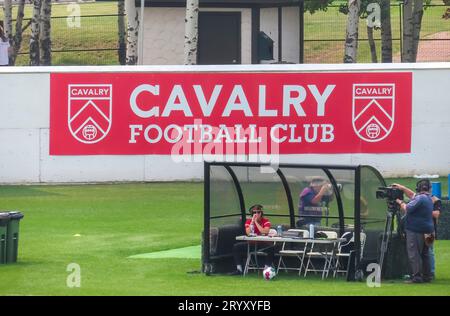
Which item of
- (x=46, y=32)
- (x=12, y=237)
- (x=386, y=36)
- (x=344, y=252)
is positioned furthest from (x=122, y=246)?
(x=386, y=36)

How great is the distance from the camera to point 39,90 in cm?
3195

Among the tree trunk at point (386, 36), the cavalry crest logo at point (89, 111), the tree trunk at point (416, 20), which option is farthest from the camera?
the tree trunk at point (386, 36)

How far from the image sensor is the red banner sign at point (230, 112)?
31812mm

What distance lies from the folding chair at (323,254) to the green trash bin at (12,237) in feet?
15.0

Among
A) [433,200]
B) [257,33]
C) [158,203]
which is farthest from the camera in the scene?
[257,33]

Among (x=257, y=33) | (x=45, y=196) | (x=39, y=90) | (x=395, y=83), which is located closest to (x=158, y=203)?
(x=45, y=196)

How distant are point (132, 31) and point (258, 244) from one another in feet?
57.5

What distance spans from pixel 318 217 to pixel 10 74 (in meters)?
13.5

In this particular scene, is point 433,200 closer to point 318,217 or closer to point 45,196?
point 318,217

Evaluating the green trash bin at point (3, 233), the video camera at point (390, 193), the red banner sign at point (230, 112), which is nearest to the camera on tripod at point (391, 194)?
the video camera at point (390, 193)

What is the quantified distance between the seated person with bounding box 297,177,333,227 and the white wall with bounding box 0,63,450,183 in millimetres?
11070

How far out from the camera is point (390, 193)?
19.5m

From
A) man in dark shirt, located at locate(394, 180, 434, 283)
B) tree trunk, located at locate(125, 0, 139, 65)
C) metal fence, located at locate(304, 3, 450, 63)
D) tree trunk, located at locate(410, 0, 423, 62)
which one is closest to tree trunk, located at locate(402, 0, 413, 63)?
tree trunk, located at locate(410, 0, 423, 62)

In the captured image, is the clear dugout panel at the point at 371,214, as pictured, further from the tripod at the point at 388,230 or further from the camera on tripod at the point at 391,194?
the camera on tripod at the point at 391,194
